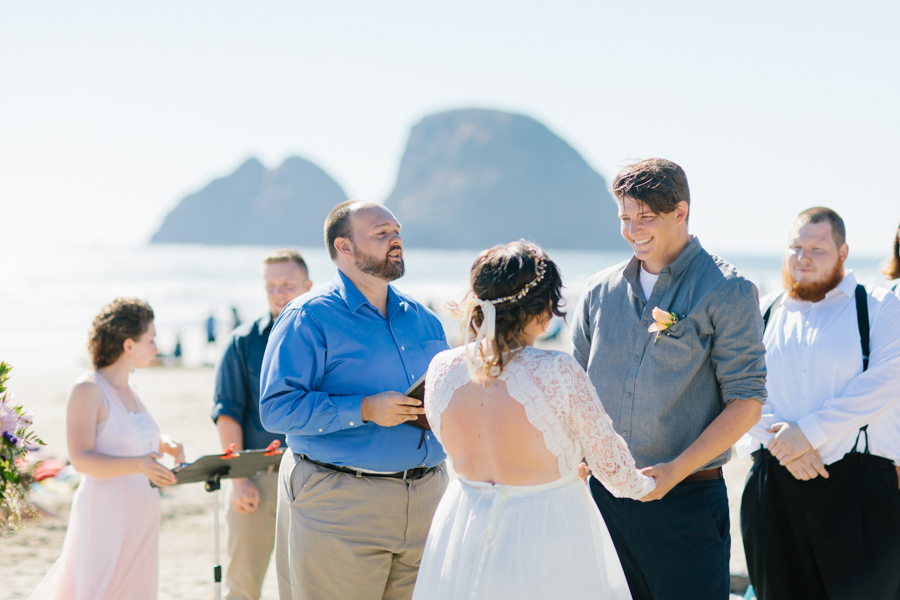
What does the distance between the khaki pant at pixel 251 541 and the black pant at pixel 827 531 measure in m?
2.76

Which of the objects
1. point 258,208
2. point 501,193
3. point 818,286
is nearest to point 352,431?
point 818,286

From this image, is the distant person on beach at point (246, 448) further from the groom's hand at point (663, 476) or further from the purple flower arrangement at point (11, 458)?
the groom's hand at point (663, 476)

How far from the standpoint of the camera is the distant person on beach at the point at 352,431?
3033 millimetres

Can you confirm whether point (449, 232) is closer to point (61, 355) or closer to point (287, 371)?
point (61, 355)

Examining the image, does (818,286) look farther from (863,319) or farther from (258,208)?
(258,208)

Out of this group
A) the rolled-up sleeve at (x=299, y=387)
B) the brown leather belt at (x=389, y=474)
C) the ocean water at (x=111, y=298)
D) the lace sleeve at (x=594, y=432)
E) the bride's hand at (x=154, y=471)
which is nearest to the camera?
the lace sleeve at (x=594, y=432)

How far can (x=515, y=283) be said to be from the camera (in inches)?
88.1

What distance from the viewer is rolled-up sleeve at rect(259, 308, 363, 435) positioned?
2969mm

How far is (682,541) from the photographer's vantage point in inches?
106

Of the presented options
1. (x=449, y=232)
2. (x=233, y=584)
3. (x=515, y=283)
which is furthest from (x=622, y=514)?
(x=449, y=232)

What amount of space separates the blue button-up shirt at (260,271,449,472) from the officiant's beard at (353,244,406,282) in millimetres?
114

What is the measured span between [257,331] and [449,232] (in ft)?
528

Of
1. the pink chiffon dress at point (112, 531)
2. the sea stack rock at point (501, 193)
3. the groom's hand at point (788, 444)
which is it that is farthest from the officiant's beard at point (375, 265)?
the sea stack rock at point (501, 193)

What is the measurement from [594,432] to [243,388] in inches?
105
